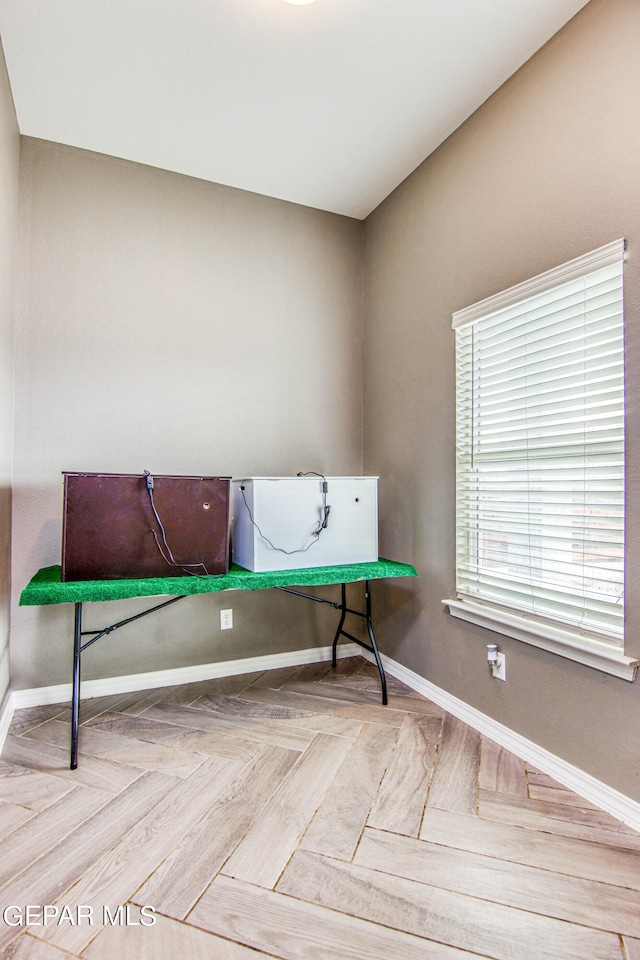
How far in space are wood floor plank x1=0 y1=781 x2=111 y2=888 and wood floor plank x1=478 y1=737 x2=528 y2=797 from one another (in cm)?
129

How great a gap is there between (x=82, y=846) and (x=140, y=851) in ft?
0.57

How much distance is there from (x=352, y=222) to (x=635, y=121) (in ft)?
5.88

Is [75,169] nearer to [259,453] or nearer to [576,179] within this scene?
[259,453]

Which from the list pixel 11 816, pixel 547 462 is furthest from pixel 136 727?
pixel 547 462

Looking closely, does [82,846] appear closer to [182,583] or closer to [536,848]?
[182,583]

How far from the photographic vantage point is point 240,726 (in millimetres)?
2129

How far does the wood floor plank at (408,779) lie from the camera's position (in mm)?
1547

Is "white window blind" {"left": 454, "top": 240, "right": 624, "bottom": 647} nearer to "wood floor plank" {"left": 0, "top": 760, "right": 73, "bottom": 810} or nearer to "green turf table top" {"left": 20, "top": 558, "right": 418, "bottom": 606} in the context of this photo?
"green turf table top" {"left": 20, "top": 558, "right": 418, "bottom": 606}

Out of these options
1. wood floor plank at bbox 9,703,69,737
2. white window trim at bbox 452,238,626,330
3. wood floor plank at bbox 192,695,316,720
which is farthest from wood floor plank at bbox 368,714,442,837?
white window trim at bbox 452,238,626,330

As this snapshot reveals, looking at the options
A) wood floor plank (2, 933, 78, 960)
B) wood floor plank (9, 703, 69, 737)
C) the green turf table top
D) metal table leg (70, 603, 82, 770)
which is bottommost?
wood floor plank (2, 933, 78, 960)

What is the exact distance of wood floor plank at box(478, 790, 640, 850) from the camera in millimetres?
1473

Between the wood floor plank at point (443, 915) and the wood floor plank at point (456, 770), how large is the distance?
373 millimetres

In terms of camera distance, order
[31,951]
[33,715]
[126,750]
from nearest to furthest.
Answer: [31,951] → [126,750] → [33,715]

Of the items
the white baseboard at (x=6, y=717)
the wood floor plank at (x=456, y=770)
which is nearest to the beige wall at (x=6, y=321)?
the white baseboard at (x=6, y=717)
